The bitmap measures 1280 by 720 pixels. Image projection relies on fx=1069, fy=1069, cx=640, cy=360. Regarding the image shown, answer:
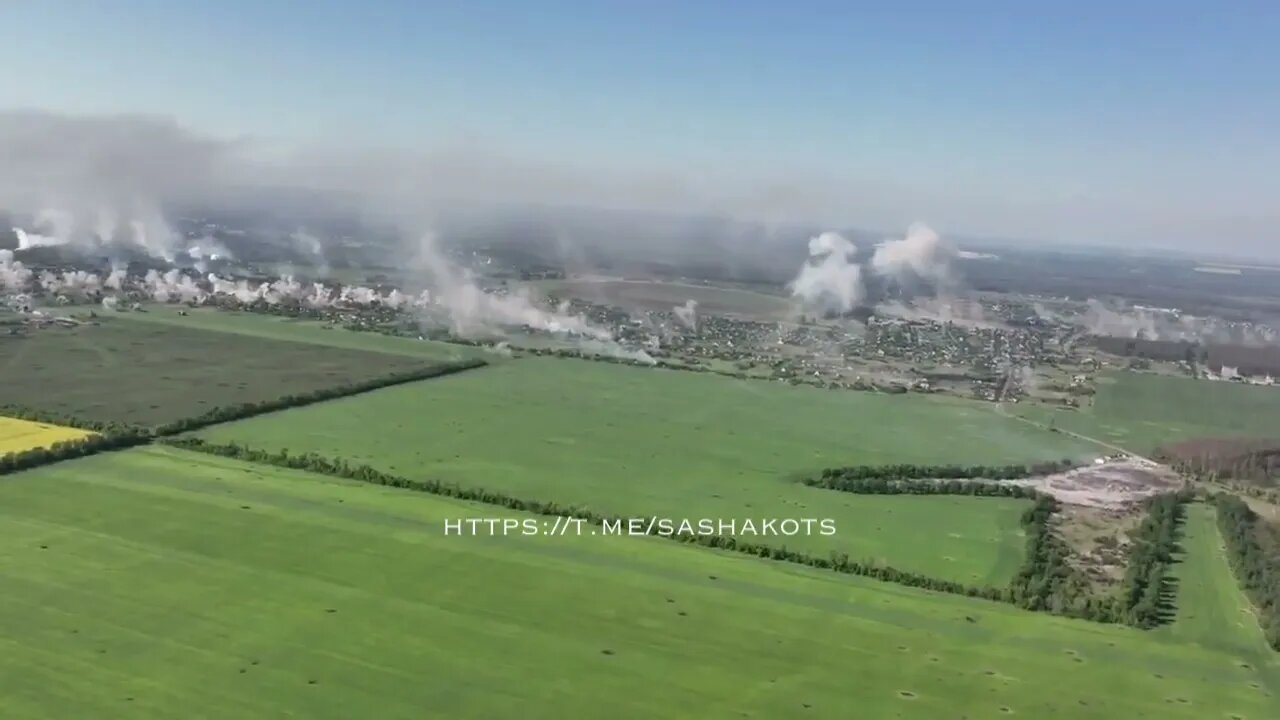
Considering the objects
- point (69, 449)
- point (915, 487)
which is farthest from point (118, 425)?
point (915, 487)

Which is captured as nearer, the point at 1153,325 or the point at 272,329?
the point at 272,329

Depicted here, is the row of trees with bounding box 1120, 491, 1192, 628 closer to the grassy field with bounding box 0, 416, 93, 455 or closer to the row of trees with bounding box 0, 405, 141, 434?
the row of trees with bounding box 0, 405, 141, 434

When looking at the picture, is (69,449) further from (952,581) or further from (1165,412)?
(1165,412)

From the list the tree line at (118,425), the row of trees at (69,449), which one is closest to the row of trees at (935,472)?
the tree line at (118,425)

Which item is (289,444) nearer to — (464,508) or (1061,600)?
(464,508)

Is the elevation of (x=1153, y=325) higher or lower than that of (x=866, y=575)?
higher

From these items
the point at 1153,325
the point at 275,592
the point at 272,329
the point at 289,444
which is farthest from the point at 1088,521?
the point at 1153,325

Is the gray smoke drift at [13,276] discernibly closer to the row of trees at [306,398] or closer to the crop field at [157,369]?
the crop field at [157,369]
